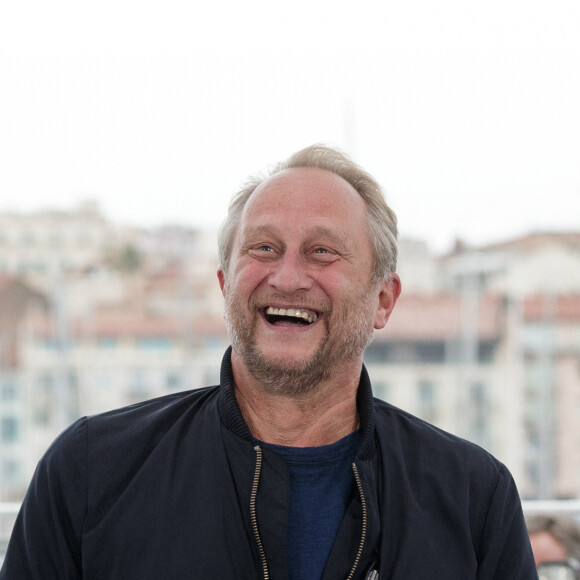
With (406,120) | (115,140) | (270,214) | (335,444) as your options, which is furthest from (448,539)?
(115,140)

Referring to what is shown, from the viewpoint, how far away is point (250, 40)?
23.7 meters

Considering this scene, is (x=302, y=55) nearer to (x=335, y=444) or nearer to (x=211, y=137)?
(x=211, y=137)

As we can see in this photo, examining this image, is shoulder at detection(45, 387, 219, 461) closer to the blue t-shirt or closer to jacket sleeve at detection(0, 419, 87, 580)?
jacket sleeve at detection(0, 419, 87, 580)

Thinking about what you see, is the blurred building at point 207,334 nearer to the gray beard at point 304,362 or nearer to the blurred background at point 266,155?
the blurred background at point 266,155

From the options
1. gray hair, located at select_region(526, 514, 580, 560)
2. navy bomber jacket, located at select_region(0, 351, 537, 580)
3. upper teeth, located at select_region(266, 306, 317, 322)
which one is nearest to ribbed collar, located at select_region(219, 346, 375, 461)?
navy bomber jacket, located at select_region(0, 351, 537, 580)

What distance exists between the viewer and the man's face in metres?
0.98

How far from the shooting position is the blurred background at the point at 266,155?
24.7 m

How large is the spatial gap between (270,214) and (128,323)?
2402 centimetres

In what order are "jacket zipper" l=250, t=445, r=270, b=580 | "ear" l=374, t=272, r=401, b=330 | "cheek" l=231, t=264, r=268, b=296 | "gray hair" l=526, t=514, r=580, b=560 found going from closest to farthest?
"jacket zipper" l=250, t=445, r=270, b=580, "cheek" l=231, t=264, r=268, b=296, "ear" l=374, t=272, r=401, b=330, "gray hair" l=526, t=514, r=580, b=560

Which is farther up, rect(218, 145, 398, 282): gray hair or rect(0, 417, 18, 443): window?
rect(218, 145, 398, 282): gray hair

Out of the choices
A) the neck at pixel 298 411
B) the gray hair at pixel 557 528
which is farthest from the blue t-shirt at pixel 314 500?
the gray hair at pixel 557 528

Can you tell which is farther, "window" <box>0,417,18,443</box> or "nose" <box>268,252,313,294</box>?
"window" <box>0,417,18,443</box>

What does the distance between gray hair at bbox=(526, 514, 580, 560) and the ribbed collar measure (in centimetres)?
108

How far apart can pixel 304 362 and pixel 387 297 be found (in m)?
0.22
